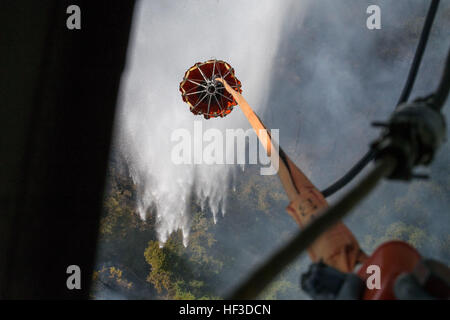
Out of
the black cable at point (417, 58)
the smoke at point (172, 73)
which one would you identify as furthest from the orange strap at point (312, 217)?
the smoke at point (172, 73)

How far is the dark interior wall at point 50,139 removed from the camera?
9.95ft

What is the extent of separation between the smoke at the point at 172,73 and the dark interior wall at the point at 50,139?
1501 cm

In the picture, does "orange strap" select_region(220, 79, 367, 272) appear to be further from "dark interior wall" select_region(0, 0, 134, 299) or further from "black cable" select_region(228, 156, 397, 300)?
"dark interior wall" select_region(0, 0, 134, 299)

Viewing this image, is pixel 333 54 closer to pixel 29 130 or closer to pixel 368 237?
pixel 368 237

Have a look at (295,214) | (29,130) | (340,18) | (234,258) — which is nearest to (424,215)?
(234,258)

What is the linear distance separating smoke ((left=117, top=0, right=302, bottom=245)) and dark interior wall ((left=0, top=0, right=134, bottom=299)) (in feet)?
49.3

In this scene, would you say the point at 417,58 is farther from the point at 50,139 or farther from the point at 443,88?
the point at 50,139

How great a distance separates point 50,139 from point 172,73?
16158mm

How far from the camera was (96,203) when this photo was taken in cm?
310

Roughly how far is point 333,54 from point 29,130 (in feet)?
68.1

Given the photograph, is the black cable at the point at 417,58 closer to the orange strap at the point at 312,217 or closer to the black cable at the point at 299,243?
the orange strap at the point at 312,217

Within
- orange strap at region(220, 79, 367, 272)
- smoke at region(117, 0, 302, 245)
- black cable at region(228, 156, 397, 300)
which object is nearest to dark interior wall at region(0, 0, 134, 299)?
orange strap at region(220, 79, 367, 272)

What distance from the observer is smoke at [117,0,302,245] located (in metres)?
18.1

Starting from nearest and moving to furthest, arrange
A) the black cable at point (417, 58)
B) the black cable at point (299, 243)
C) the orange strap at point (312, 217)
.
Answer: the black cable at point (299, 243)
the orange strap at point (312, 217)
the black cable at point (417, 58)
